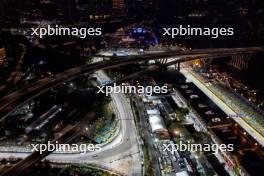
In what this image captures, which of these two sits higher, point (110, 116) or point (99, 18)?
point (99, 18)

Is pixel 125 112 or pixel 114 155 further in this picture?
pixel 125 112

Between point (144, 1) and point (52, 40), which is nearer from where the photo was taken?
point (52, 40)

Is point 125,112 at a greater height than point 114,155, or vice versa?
point 125,112

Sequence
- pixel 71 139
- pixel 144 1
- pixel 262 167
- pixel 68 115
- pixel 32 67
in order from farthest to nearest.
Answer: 1. pixel 144 1
2. pixel 32 67
3. pixel 68 115
4. pixel 71 139
5. pixel 262 167

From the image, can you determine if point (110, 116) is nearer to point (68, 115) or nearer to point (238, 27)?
point (68, 115)

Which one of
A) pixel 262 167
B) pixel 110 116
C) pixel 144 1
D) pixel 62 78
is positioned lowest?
pixel 262 167

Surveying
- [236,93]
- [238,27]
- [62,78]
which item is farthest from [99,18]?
[62,78]

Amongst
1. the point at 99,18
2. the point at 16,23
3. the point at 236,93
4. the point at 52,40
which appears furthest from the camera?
the point at 99,18
